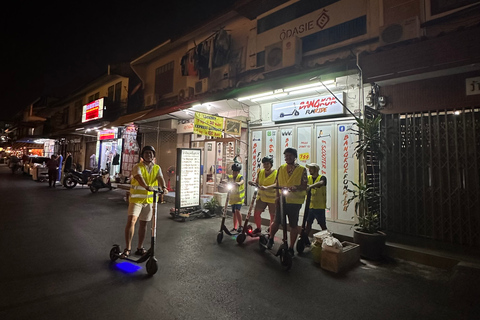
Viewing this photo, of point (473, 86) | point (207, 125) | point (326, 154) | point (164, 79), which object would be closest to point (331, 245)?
point (326, 154)

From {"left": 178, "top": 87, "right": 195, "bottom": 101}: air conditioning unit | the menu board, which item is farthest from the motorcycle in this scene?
the menu board

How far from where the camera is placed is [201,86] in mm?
11805

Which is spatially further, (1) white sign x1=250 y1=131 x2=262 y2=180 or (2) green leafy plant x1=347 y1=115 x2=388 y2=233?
(1) white sign x1=250 y1=131 x2=262 y2=180

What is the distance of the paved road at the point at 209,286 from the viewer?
3073 mm

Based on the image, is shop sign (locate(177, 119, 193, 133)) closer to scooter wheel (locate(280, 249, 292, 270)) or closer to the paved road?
the paved road

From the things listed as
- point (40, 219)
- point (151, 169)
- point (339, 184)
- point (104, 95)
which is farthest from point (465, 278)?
point (104, 95)

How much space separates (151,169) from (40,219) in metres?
Answer: 5.55

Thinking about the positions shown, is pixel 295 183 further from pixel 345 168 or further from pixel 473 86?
pixel 473 86

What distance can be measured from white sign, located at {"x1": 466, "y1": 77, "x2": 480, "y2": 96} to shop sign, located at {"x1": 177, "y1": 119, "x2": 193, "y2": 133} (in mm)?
10432

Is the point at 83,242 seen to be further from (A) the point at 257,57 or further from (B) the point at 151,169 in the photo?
(A) the point at 257,57

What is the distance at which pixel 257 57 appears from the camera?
33.5ft

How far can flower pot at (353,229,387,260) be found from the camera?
5.00m

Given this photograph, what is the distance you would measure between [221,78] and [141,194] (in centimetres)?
759

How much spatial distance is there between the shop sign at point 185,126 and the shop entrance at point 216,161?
1118 mm
